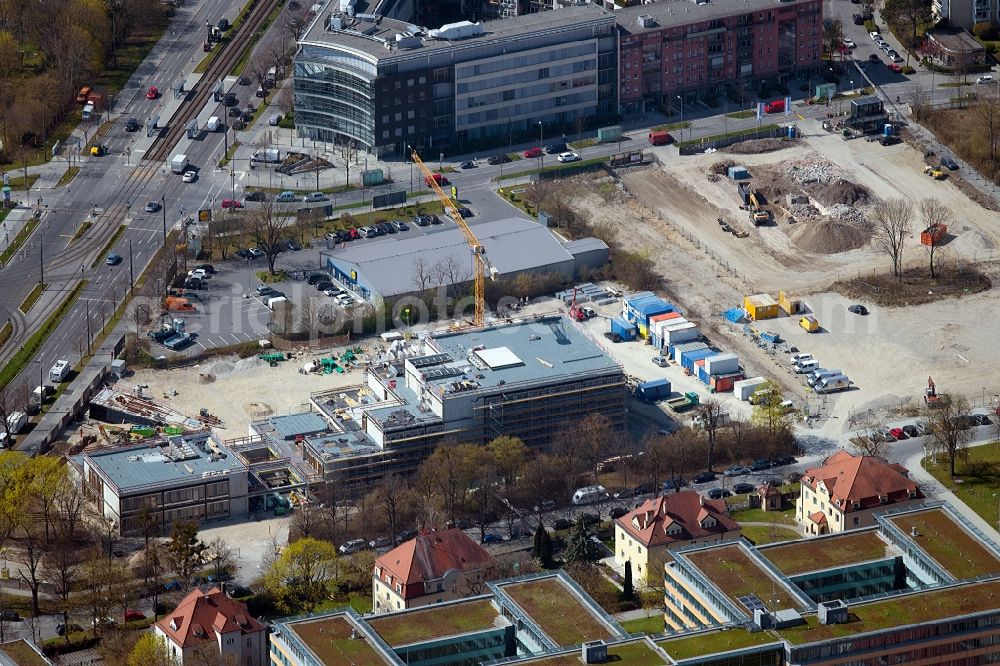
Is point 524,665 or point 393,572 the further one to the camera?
point 393,572

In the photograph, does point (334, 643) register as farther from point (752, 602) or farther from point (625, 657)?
point (752, 602)

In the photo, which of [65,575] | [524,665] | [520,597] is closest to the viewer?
[524,665]

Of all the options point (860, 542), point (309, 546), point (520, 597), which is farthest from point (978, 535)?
point (309, 546)

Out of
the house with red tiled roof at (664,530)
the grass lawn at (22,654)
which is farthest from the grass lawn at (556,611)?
the grass lawn at (22,654)

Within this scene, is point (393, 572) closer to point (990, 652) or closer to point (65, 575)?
point (65, 575)

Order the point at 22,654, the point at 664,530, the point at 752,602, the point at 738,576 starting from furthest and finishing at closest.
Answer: the point at 664,530
the point at 738,576
the point at 752,602
the point at 22,654

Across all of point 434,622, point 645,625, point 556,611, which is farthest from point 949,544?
point 434,622
